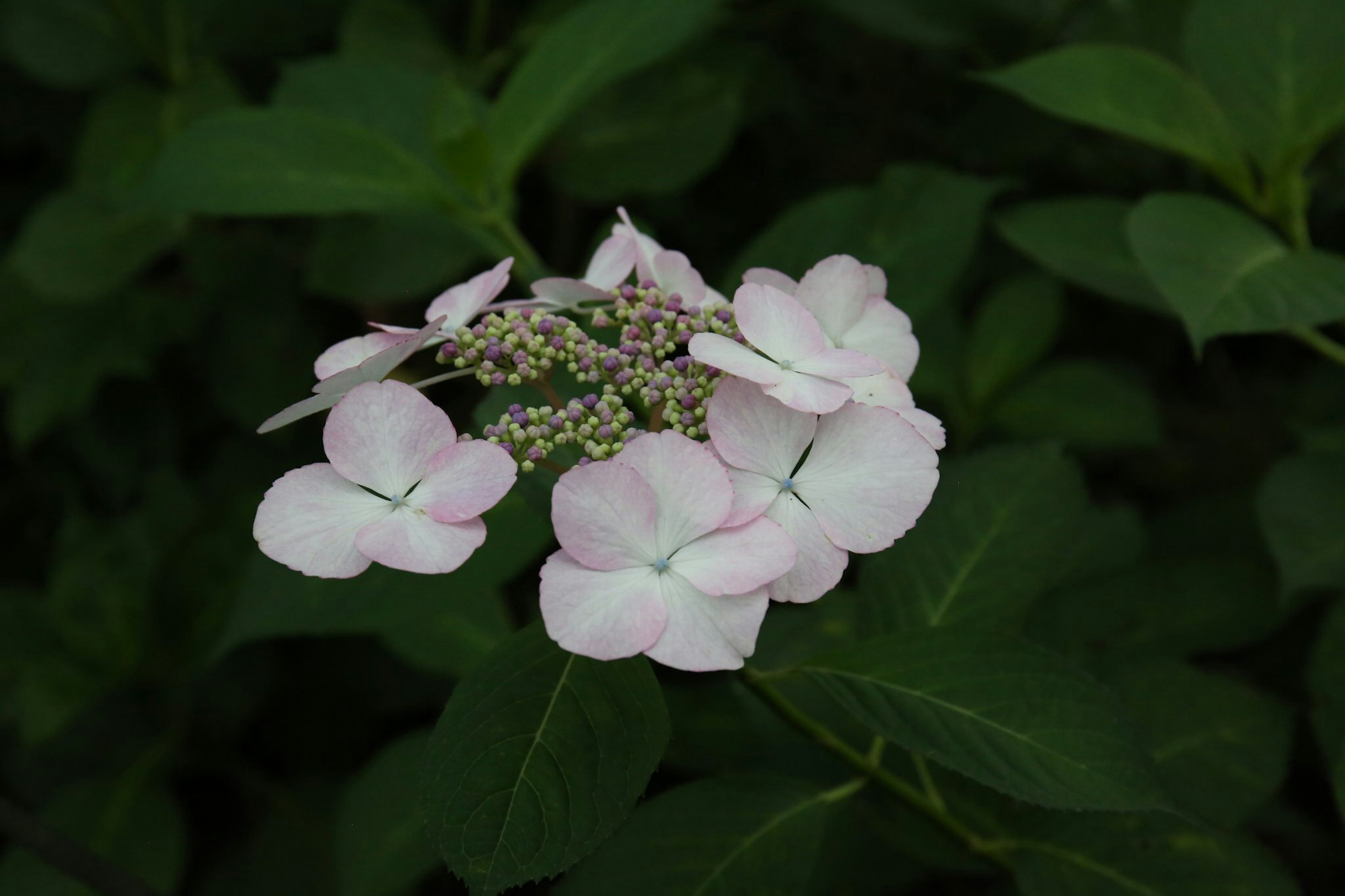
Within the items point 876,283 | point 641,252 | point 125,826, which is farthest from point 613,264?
point 125,826

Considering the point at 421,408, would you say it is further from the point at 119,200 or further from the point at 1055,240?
the point at 119,200

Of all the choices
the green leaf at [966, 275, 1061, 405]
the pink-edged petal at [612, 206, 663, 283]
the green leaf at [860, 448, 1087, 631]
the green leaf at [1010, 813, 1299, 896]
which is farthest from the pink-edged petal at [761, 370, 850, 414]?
the green leaf at [966, 275, 1061, 405]

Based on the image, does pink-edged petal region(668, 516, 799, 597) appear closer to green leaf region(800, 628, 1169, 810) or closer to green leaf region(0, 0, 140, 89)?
green leaf region(800, 628, 1169, 810)

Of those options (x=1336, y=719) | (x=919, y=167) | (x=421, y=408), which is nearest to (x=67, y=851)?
(x=421, y=408)

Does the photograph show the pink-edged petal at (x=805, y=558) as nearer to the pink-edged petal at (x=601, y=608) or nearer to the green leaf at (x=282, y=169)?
the pink-edged petal at (x=601, y=608)

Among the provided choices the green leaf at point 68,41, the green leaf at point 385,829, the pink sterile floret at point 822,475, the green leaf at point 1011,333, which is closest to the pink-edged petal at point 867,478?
the pink sterile floret at point 822,475

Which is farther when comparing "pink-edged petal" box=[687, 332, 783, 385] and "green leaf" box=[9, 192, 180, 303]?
"green leaf" box=[9, 192, 180, 303]
